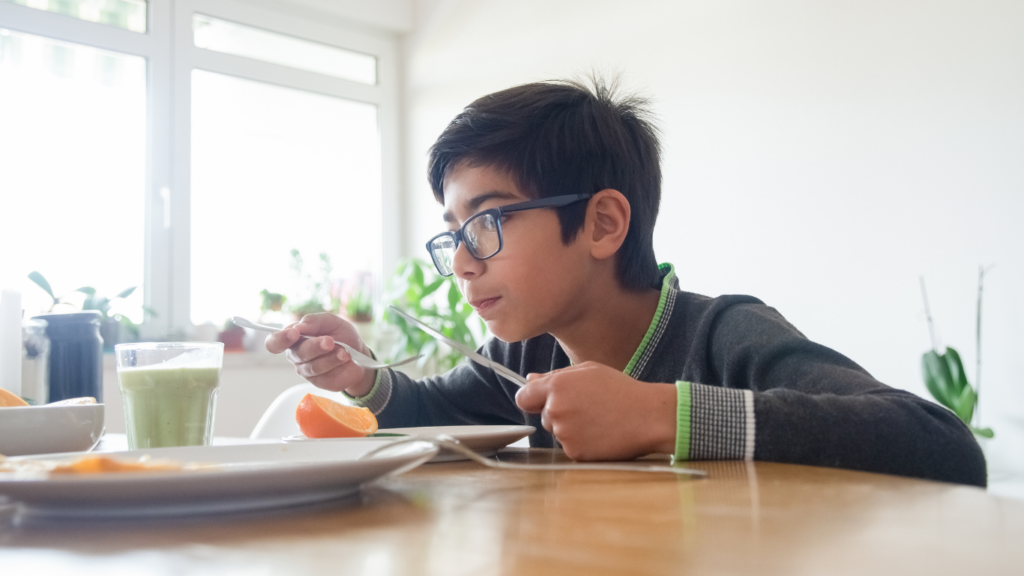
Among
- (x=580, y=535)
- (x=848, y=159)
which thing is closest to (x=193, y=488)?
(x=580, y=535)

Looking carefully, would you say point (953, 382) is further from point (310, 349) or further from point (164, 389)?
point (164, 389)

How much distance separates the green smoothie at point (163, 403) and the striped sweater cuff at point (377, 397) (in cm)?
43

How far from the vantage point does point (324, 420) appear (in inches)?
31.7

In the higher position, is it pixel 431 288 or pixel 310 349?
pixel 431 288

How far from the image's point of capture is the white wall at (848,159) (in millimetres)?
2293

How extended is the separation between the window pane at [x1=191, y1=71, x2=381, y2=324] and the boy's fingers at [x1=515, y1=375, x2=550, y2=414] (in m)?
3.14

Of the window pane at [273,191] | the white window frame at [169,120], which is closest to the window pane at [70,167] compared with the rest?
the white window frame at [169,120]

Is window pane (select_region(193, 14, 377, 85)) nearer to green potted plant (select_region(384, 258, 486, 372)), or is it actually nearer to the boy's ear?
green potted plant (select_region(384, 258, 486, 372))

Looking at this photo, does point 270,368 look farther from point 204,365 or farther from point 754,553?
point 754,553

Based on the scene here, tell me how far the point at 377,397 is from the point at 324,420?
0.54 meters

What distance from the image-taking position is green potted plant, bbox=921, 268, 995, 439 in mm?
2152

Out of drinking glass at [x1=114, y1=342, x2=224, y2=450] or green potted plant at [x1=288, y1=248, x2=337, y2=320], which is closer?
drinking glass at [x1=114, y1=342, x2=224, y2=450]

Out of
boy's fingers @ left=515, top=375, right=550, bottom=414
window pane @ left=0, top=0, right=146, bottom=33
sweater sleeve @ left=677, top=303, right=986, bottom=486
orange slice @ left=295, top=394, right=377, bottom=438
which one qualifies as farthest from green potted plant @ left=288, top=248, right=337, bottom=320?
sweater sleeve @ left=677, top=303, right=986, bottom=486

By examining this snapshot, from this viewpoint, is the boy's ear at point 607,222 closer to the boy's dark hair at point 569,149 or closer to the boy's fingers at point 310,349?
the boy's dark hair at point 569,149
